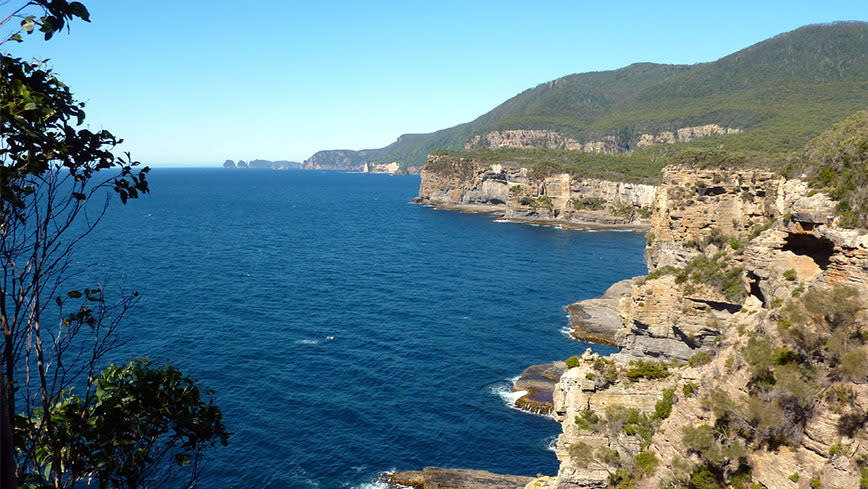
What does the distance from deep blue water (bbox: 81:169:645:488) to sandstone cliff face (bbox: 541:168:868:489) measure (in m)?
17.8

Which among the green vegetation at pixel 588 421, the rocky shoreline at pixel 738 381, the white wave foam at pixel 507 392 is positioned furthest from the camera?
the white wave foam at pixel 507 392

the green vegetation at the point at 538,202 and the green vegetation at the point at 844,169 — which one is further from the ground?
the green vegetation at the point at 844,169

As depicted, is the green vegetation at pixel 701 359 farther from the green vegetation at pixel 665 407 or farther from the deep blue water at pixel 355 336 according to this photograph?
the deep blue water at pixel 355 336

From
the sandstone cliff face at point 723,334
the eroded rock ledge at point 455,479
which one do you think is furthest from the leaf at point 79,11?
the eroded rock ledge at point 455,479

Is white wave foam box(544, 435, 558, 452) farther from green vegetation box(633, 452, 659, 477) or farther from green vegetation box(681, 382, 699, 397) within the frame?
green vegetation box(681, 382, 699, 397)

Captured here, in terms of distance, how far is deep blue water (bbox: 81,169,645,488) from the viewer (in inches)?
1801

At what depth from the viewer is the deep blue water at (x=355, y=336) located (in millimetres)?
45750

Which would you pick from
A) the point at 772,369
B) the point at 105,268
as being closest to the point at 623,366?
the point at 772,369

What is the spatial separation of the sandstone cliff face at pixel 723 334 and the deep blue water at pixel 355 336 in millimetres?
17803

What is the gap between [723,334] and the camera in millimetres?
25141

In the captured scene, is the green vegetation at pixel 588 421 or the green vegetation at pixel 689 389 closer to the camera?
the green vegetation at pixel 689 389

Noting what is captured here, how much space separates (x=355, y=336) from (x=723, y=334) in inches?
2045

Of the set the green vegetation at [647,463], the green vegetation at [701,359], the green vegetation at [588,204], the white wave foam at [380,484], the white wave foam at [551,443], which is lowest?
the white wave foam at [551,443]

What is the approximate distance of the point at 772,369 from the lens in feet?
53.5
